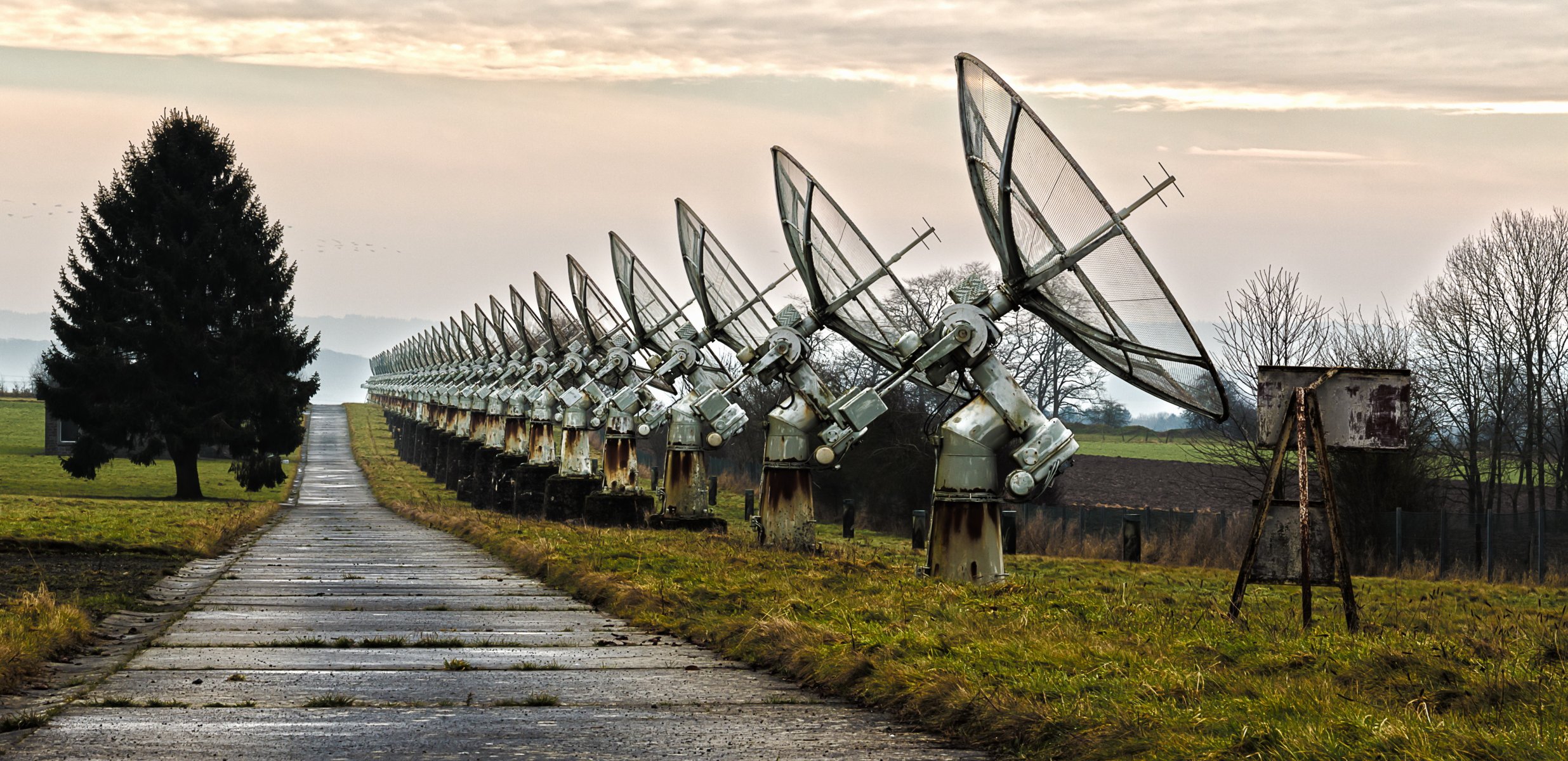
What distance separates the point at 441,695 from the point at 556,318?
145ft

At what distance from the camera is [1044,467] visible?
17094 millimetres

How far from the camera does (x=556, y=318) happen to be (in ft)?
174

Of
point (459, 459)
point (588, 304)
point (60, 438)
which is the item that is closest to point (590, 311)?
point (588, 304)

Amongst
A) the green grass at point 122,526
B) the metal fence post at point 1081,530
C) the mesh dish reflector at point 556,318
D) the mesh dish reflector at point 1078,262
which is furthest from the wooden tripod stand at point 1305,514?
the mesh dish reflector at point 556,318

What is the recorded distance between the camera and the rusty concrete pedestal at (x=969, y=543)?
17.5 m

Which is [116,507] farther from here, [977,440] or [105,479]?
[977,440]

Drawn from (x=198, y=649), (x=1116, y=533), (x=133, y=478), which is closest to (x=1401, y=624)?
(x=198, y=649)

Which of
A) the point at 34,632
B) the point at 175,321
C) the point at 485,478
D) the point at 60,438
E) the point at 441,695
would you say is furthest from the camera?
the point at 60,438

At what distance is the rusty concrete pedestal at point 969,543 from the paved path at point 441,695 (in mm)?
4311

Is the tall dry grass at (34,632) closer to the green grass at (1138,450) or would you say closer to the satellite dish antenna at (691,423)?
the satellite dish antenna at (691,423)

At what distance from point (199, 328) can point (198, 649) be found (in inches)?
1878

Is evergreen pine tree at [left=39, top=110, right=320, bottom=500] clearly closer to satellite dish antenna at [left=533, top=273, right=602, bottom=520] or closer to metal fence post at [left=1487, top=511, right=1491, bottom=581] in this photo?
satellite dish antenna at [left=533, top=273, right=602, bottom=520]

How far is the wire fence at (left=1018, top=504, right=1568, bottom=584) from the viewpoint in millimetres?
34969

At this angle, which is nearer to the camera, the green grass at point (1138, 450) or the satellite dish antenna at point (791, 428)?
the satellite dish antenna at point (791, 428)
